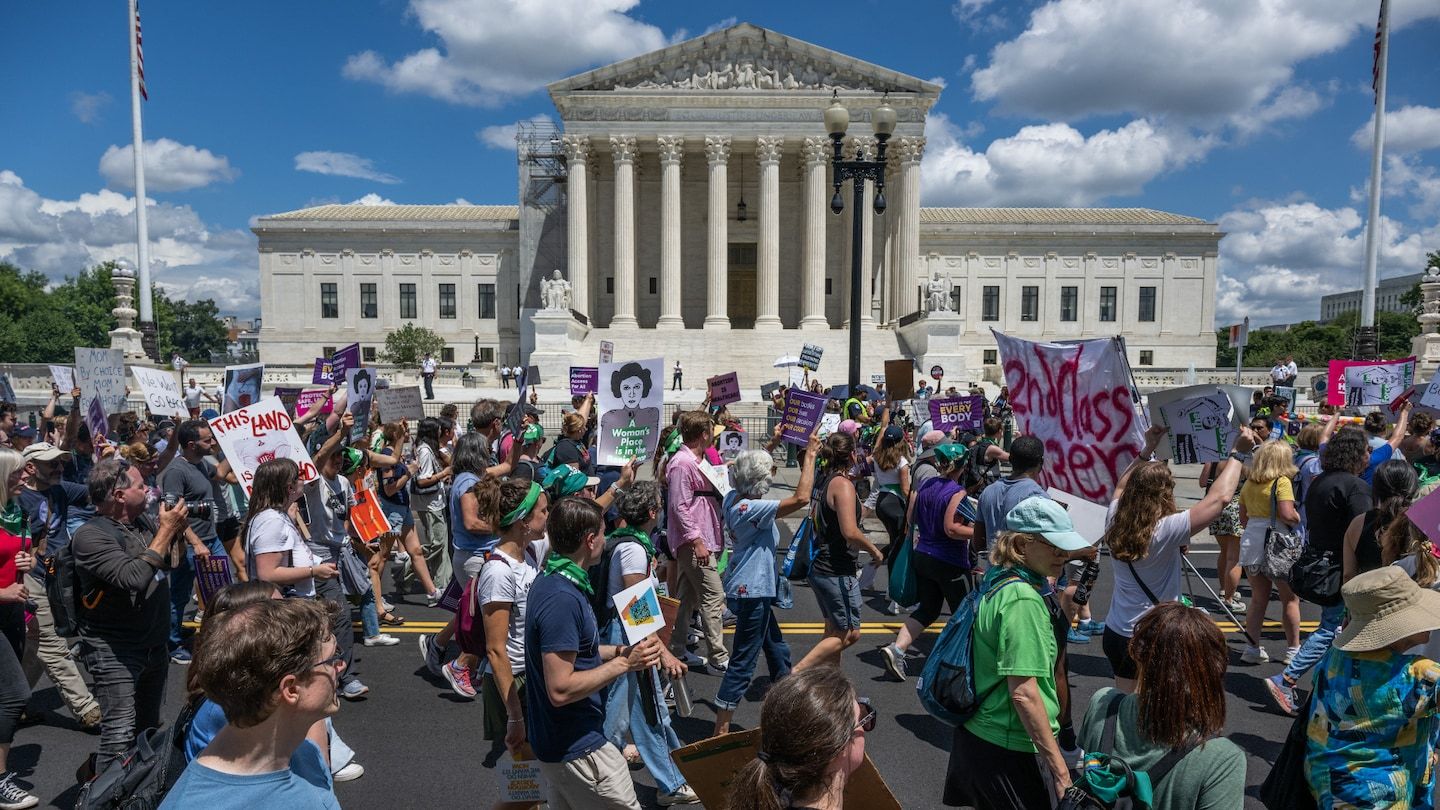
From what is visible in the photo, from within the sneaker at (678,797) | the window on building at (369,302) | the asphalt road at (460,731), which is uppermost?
the window on building at (369,302)

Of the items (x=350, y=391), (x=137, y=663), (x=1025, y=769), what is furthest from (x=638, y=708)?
(x=350, y=391)

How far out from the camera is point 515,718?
4133 millimetres

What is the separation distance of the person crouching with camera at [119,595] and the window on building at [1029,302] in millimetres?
57946

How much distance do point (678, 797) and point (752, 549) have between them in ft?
4.89

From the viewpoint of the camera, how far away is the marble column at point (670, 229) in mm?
45625

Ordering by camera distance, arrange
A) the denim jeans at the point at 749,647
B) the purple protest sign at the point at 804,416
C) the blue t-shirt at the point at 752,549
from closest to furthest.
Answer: the denim jeans at the point at 749,647
the blue t-shirt at the point at 752,549
the purple protest sign at the point at 804,416

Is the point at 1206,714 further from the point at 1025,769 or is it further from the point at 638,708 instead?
the point at 638,708

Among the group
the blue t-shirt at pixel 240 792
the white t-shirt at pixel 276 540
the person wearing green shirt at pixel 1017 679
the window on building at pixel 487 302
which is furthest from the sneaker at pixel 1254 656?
the window on building at pixel 487 302

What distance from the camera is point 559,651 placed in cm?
332

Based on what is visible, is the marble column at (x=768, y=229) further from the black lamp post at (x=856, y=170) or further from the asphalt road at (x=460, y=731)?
the asphalt road at (x=460, y=731)

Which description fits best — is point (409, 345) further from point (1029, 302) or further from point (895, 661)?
point (895, 661)

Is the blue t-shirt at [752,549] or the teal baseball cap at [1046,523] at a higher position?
the teal baseball cap at [1046,523]

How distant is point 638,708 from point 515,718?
901 mm

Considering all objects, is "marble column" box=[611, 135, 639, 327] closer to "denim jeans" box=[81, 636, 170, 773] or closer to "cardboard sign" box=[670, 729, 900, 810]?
"denim jeans" box=[81, 636, 170, 773]
